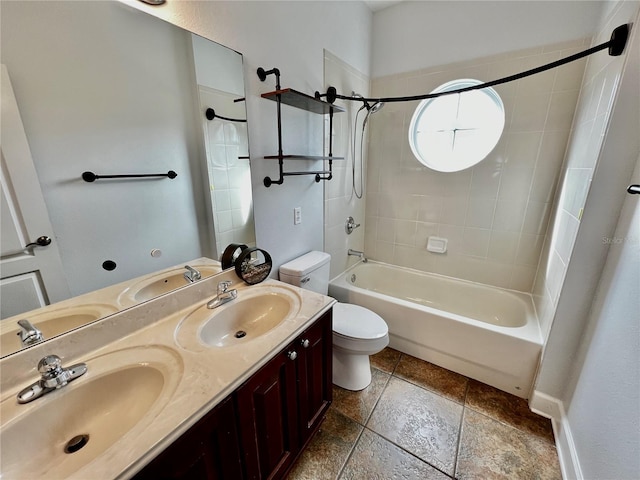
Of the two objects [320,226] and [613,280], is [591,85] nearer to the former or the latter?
[613,280]

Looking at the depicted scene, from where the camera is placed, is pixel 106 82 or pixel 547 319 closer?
pixel 106 82

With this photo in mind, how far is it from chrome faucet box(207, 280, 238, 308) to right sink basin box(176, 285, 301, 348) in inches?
0.7

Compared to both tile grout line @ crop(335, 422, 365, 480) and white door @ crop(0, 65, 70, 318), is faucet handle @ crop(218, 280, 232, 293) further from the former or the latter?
tile grout line @ crop(335, 422, 365, 480)

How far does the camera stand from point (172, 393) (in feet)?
2.45

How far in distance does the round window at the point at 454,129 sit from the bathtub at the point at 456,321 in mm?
1093

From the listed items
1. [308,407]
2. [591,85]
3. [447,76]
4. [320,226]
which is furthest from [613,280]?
[447,76]

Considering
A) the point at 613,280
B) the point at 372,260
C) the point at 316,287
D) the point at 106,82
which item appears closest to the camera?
the point at 106,82

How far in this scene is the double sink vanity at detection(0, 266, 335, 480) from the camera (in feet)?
2.11

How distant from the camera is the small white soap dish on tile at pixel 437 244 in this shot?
7.93ft

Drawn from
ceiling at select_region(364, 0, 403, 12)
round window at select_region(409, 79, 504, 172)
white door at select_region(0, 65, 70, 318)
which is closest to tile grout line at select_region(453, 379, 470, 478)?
round window at select_region(409, 79, 504, 172)

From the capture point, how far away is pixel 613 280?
115 centimetres

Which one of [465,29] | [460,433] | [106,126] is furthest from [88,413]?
[465,29]

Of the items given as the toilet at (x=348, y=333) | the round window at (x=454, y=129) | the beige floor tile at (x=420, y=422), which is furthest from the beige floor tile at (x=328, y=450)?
the round window at (x=454, y=129)

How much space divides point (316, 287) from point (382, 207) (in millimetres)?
1191
